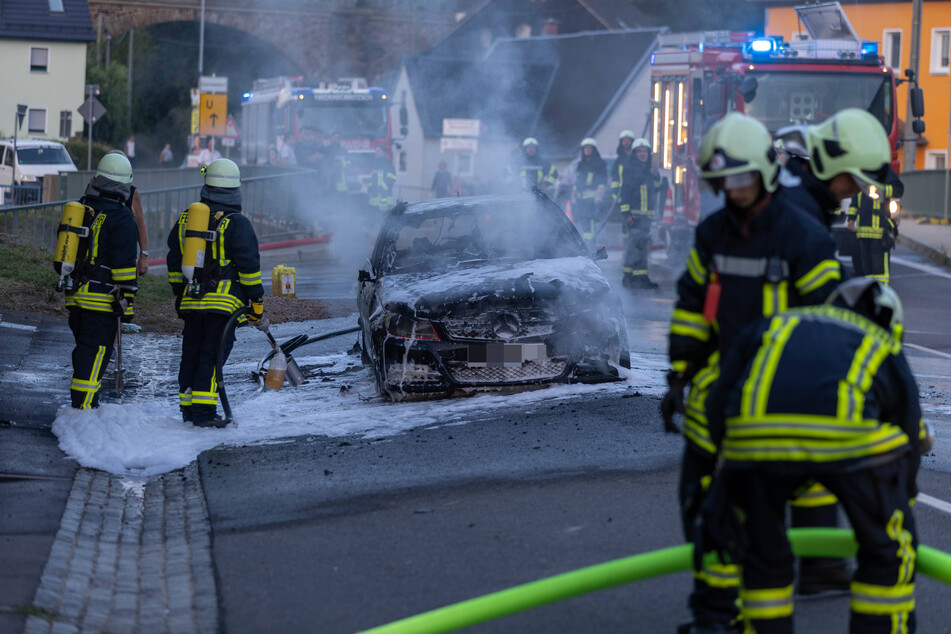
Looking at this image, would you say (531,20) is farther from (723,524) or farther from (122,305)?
(723,524)

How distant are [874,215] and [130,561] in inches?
384

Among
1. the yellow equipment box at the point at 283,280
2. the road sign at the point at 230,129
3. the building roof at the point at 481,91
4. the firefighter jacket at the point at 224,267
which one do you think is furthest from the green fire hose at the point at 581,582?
the building roof at the point at 481,91

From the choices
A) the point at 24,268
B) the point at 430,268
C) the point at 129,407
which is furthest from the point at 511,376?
the point at 24,268

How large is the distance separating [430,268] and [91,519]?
146 inches

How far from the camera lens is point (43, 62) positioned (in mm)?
53500

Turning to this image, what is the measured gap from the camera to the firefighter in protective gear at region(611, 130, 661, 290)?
53.8 ft

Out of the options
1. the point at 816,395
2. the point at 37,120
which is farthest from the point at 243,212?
the point at 37,120

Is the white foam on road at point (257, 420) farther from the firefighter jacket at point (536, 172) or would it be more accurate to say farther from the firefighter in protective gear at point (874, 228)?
the firefighter jacket at point (536, 172)

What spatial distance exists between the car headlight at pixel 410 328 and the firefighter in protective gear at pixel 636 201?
836cm

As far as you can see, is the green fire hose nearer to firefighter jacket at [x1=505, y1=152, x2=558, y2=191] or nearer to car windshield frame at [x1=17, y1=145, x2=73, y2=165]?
firefighter jacket at [x1=505, y1=152, x2=558, y2=191]

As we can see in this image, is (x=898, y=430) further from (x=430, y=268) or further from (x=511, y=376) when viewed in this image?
(x=430, y=268)

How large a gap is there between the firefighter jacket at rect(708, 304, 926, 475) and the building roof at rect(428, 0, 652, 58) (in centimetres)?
4862

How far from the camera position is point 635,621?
14.4 feet

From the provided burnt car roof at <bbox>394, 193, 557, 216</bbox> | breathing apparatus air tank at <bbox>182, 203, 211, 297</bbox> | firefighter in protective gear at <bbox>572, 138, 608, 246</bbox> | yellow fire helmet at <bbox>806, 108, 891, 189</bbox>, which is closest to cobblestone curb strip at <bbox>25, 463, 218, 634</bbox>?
breathing apparatus air tank at <bbox>182, 203, 211, 297</bbox>
